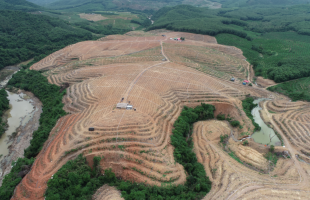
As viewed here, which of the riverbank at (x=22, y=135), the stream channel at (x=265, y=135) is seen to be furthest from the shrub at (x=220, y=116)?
the riverbank at (x=22, y=135)

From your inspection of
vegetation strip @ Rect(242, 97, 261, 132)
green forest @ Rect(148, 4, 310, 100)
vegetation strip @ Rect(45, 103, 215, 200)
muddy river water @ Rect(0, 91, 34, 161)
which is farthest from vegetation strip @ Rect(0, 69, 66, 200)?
green forest @ Rect(148, 4, 310, 100)

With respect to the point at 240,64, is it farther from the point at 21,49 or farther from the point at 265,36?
the point at 21,49

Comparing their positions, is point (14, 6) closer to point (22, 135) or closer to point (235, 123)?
point (22, 135)

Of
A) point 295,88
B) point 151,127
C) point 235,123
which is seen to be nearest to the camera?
point 151,127

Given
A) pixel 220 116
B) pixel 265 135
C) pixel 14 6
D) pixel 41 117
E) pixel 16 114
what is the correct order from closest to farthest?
pixel 265 135
pixel 220 116
pixel 41 117
pixel 16 114
pixel 14 6

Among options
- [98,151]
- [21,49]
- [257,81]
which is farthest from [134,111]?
[21,49]

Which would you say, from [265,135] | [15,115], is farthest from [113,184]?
[15,115]
